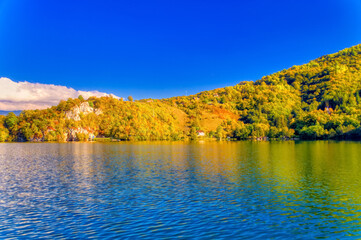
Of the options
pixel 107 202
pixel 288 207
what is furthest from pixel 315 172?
pixel 107 202

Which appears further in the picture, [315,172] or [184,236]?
[315,172]

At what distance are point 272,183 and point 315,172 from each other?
42.5 feet

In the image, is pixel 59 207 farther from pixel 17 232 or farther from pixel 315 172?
pixel 315 172

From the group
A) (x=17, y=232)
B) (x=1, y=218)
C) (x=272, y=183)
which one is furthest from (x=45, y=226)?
(x=272, y=183)

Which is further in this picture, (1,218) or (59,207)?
(59,207)

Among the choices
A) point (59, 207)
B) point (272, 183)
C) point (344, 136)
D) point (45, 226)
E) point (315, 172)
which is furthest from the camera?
point (344, 136)

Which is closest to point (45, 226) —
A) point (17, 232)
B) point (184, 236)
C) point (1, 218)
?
point (17, 232)

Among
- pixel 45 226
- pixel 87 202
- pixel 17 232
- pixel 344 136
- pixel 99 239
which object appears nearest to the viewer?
pixel 99 239

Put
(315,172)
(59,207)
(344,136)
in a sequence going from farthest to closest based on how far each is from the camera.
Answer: (344,136) < (315,172) < (59,207)

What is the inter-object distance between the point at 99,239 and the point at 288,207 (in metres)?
16.2

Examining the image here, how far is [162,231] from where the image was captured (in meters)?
18.5

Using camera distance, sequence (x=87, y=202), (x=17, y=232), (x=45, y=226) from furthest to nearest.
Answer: (x=87, y=202)
(x=45, y=226)
(x=17, y=232)

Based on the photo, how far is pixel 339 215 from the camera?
2220 cm

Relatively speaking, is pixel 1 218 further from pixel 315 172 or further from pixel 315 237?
pixel 315 172
